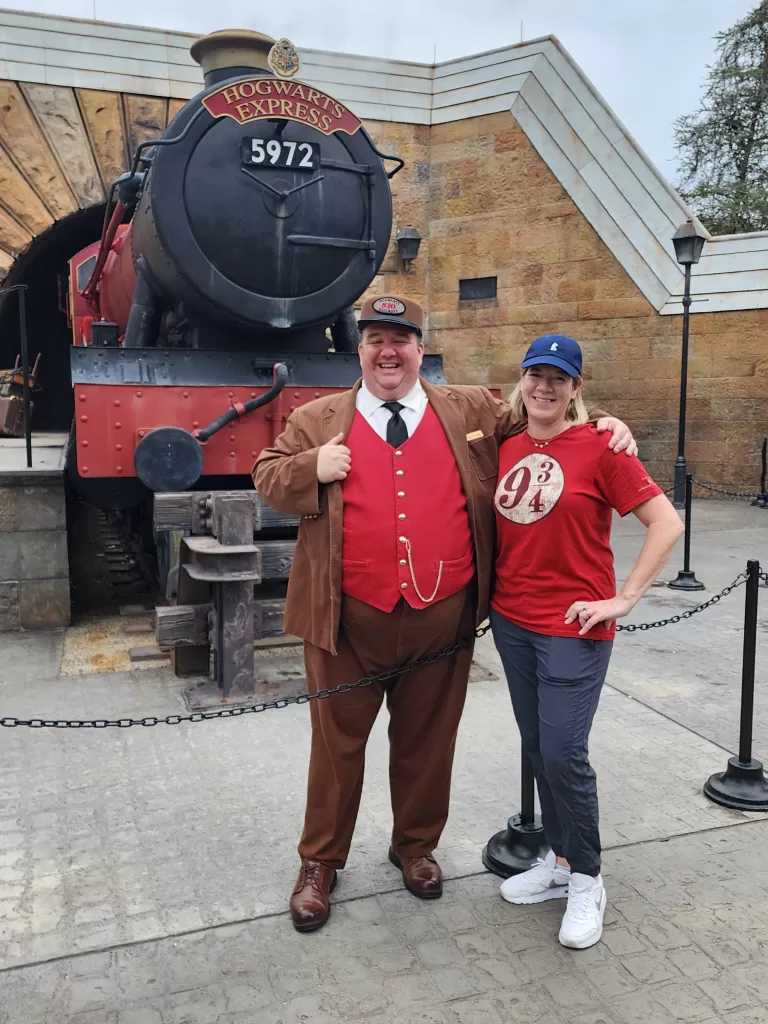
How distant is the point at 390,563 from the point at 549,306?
31.2 feet

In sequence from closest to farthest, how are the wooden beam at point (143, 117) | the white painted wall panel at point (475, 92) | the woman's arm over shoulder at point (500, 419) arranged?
the woman's arm over shoulder at point (500, 419)
the wooden beam at point (143, 117)
the white painted wall panel at point (475, 92)

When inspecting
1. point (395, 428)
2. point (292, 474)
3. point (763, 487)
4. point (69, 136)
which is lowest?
point (763, 487)

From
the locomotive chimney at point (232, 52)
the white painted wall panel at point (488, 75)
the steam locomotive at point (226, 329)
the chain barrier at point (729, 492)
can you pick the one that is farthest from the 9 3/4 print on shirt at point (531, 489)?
the white painted wall panel at point (488, 75)

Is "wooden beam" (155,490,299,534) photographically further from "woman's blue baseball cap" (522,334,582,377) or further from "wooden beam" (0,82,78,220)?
"wooden beam" (0,82,78,220)

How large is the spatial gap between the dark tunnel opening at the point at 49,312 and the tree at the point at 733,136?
13173 mm

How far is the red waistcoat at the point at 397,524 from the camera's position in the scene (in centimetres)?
229

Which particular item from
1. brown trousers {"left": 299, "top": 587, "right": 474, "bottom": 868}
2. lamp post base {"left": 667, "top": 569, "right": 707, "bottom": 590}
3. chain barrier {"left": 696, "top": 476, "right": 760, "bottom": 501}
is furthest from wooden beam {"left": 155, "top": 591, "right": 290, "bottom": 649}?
chain barrier {"left": 696, "top": 476, "right": 760, "bottom": 501}

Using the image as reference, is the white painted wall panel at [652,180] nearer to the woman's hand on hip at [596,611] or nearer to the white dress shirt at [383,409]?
the white dress shirt at [383,409]

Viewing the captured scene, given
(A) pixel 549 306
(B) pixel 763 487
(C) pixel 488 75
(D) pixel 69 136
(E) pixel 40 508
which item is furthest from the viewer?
(A) pixel 549 306

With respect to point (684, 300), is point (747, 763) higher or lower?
lower

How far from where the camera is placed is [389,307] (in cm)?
232

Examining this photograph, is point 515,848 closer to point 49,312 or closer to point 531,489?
point 531,489

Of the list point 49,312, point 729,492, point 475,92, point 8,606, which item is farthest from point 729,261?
point 49,312

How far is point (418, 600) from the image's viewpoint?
2309mm
